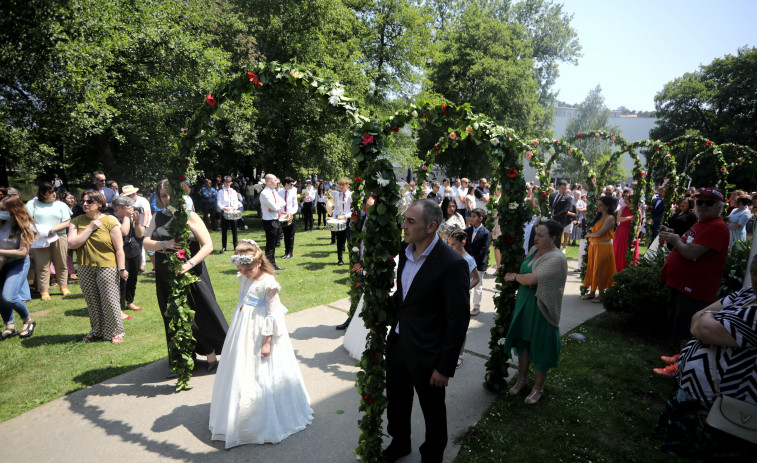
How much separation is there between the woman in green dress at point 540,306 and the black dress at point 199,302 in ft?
11.6

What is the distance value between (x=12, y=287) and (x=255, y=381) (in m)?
4.92

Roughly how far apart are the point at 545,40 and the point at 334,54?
2818cm

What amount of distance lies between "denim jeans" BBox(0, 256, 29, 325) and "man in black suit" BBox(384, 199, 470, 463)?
20.2 ft

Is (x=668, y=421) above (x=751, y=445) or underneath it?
underneath

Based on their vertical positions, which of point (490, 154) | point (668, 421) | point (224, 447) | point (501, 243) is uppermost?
point (490, 154)

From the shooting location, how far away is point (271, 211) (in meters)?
10.9

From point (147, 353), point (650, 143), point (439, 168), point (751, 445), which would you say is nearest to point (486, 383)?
point (751, 445)

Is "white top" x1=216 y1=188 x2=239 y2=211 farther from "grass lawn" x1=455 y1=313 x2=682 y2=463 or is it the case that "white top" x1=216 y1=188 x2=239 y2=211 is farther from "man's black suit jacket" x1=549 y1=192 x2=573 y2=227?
"grass lawn" x1=455 y1=313 x2=682 y2=463

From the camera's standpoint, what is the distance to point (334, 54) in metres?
20.8

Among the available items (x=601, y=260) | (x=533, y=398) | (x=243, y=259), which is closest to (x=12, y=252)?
(x=243, y=259)

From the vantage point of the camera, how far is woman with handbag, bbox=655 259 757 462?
2.55 metres

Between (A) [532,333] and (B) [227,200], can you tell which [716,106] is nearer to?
(B) [227,200]

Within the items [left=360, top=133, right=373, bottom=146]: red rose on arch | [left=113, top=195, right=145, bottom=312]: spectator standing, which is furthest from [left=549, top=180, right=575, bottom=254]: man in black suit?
[left=113, top=195, right=145, bottom=312]: spectator standing

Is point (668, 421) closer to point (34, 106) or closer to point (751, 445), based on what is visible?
point (751, 445)
